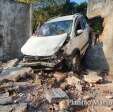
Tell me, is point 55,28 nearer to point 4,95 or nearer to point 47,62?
point 47,62

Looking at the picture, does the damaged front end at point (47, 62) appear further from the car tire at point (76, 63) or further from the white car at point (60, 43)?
the car tire at point (76, 63)

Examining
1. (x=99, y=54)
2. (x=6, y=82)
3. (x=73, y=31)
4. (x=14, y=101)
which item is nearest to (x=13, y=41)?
(x=99, y=54)

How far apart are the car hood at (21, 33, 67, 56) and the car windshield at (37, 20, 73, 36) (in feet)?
1.30

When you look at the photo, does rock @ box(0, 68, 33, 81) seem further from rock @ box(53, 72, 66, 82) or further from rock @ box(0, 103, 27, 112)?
rock @ box(0, 103, 27, 112)

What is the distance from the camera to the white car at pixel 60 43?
11.9m

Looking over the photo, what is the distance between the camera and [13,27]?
63.5 ft

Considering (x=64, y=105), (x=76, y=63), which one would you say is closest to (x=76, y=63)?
(x=76, y=63)

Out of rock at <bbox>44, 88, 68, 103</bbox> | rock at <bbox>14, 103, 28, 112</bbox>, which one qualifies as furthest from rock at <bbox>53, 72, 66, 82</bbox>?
rock at <bbox>14, 103, 28, 112</bbox>

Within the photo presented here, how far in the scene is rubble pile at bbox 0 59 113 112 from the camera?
858cm

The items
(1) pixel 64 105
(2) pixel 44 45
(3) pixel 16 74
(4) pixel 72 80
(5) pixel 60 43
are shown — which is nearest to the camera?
(1) pixel 64 105

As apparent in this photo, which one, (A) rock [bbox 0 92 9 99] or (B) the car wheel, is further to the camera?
(B) the car wheel

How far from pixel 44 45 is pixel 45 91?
8.87 feet

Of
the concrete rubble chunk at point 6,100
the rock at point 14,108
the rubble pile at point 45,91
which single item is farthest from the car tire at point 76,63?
the rock at point 14,108

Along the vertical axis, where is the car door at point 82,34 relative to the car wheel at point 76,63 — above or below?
above
